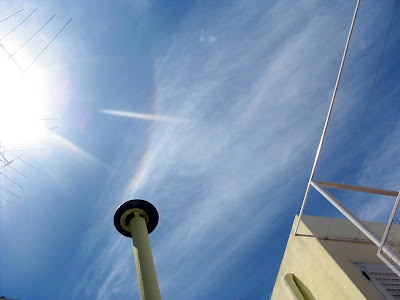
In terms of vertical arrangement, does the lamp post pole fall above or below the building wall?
above

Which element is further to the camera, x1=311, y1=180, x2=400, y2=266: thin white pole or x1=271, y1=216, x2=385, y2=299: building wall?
x1=271, y1=216, x2=385, y2=299: building wall

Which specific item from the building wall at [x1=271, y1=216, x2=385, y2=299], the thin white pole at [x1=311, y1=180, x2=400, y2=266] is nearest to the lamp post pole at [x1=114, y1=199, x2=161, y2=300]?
the building wall at [x1=271, y1=216, x2=385, y2=299]

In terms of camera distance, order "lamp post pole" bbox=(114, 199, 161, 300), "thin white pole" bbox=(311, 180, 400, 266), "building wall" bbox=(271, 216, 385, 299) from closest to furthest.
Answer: "thin white pole" bbox=(311, 180, 400, 266), "building wall" bbox=(271, 216, 385, 299), "lamp post pole" bbox=(114, 199, 161, 300)

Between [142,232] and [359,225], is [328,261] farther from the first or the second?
[142,232]

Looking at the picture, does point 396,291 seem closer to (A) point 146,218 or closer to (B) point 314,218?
(B) point 314,218

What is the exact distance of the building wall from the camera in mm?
9594

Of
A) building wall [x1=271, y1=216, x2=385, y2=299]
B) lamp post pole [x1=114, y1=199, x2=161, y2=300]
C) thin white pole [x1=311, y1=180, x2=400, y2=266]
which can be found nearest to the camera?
thin white pole [x1=311, y1=180, x2=400, y2=266]

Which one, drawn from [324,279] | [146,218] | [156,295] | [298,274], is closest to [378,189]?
[324,279]

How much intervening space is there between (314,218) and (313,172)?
175 inches

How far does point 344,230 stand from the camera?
40.9 ft

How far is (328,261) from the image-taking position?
10.6 meters

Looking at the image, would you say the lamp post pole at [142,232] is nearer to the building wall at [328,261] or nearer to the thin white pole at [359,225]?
the building wall at [328,261]

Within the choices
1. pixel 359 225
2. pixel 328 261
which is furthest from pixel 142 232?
pixel 359 225

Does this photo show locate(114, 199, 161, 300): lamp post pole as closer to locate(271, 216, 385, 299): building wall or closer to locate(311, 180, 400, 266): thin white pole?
locate(271, 216, 385, 299): building wall
